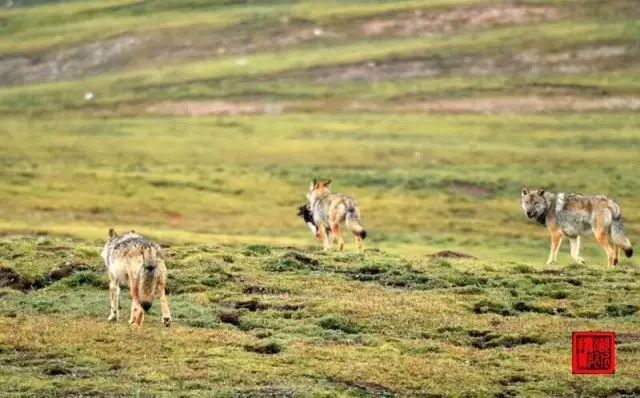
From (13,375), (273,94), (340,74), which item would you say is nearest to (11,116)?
(273,94)

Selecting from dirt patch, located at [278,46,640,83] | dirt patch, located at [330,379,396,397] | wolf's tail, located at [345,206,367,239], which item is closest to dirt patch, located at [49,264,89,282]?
wolf's tail, located at [345,206,367,239]

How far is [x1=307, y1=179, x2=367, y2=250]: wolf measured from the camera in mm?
34906

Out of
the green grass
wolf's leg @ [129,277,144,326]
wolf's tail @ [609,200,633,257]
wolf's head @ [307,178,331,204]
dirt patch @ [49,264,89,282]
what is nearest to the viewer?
the green grass

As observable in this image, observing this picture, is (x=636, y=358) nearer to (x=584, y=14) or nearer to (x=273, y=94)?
(x=273, y=94)

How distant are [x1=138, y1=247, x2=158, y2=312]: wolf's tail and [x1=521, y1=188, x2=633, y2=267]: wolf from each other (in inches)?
524

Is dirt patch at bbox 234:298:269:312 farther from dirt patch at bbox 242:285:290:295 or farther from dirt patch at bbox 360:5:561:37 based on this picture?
dirt patch at bbox 360:5:561:37

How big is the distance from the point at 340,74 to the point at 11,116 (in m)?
25.4

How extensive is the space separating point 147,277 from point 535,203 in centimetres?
1393

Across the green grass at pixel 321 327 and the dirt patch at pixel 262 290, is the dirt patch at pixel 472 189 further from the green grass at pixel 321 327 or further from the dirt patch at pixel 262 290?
the dirt patch at pixel 262 290

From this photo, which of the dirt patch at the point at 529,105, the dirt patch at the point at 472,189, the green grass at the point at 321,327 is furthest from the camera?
the dirt patch at the point at 529,105

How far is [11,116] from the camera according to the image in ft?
322

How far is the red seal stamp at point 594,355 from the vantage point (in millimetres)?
22625

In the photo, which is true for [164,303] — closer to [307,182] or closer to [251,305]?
[251,305]

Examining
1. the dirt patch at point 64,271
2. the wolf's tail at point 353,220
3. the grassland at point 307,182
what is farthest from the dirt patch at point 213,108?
the dirt patch at point 64,271
